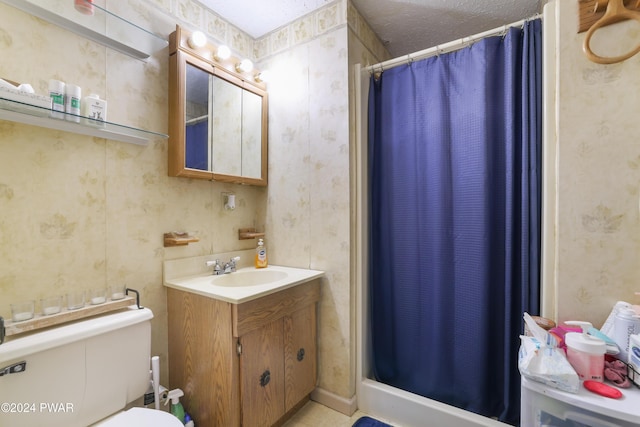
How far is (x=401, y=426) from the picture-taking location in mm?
1501

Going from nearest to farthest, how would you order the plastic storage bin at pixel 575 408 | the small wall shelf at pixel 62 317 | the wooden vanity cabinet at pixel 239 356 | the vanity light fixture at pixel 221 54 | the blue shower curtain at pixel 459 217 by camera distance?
the plastic storage bin at pixel 575 408, the small wall shelf at pixel 62 317, the wooden vanity cabinet at pixel 239 356, the blue shower curtain at pixel 459 217, the vanity light fixture at pixel 221 54

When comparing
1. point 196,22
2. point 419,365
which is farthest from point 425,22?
point 419,365

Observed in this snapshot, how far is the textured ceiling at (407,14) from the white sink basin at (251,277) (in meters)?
1.63

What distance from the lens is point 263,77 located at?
6.36 ft

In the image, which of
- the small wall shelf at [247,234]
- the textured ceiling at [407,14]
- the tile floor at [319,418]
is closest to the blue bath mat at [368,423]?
the tile floor at [319,418]

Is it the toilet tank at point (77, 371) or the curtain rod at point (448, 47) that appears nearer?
the toilet tank at point (77, 371)

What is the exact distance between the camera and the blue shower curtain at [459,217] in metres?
1.33

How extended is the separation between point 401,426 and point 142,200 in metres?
1.83

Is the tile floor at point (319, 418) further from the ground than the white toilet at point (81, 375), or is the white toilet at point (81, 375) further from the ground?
the white toilet at point (81, 375)

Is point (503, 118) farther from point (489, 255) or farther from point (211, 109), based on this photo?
point (211, 109)

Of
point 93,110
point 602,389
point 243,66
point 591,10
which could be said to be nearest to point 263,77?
point 243,66

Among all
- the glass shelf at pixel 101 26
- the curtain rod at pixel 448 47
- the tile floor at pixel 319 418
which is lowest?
the tile floor at pixel 319 418

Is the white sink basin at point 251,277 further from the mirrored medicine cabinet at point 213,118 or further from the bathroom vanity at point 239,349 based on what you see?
Answer: the mirrored medicine cabinet at point 213,118

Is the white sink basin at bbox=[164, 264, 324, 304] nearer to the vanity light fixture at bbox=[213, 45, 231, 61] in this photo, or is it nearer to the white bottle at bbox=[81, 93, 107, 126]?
the white bottle at bbox=[81, 93, 107, 126]
